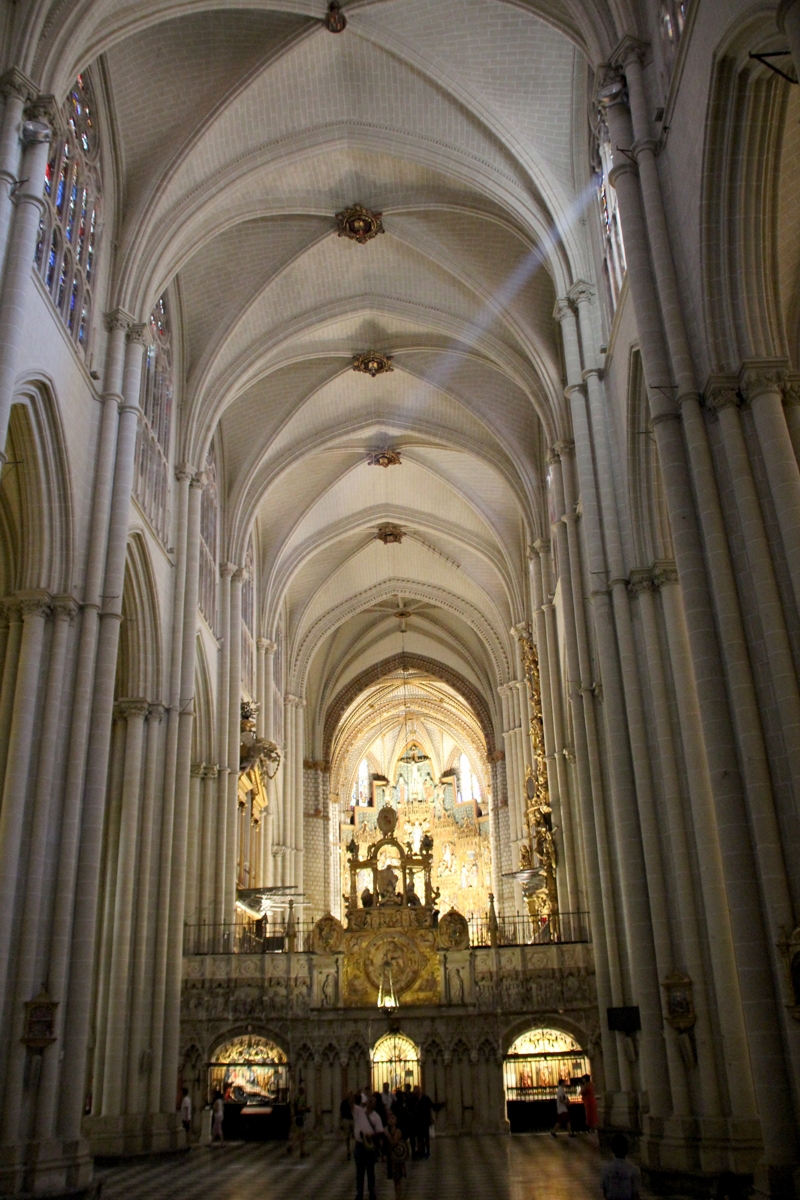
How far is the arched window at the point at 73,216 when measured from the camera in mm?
16688

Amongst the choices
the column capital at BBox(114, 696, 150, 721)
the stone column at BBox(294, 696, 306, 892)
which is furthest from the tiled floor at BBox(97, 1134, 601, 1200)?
the stone column at BBox(294, 696, 306, 892)

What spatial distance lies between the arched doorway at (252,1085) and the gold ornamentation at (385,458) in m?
17.8

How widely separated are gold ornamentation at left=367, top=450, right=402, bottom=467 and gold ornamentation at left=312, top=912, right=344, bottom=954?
49.9ft

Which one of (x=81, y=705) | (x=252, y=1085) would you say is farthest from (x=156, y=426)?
(x=252, y=1085)

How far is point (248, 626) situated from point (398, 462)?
7007 mm

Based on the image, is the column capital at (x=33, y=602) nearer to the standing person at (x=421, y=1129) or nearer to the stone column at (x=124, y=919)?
the stone column at (x=124, y=919)

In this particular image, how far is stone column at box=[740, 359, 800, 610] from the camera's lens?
34.0 feet

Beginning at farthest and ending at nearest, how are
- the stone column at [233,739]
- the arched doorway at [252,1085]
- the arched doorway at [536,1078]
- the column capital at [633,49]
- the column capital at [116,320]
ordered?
the stone column at [233,739], the arched doorway at [536,1078], the arched doorway at [252,1085], the column capital at [116,320], the column capital at [633,49]

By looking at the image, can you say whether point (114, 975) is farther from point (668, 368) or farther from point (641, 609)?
point (668, 368)

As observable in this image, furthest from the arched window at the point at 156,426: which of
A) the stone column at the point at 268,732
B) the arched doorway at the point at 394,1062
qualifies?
the stone column at the point at 268,732

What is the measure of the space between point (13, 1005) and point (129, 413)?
9642 mm

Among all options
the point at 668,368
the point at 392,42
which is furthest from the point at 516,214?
the point at 668,368

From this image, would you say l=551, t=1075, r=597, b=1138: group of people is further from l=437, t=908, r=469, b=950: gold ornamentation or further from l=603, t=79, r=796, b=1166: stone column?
l=603, t=79, r=796, b=1166: stone column

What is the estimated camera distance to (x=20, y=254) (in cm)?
1350
